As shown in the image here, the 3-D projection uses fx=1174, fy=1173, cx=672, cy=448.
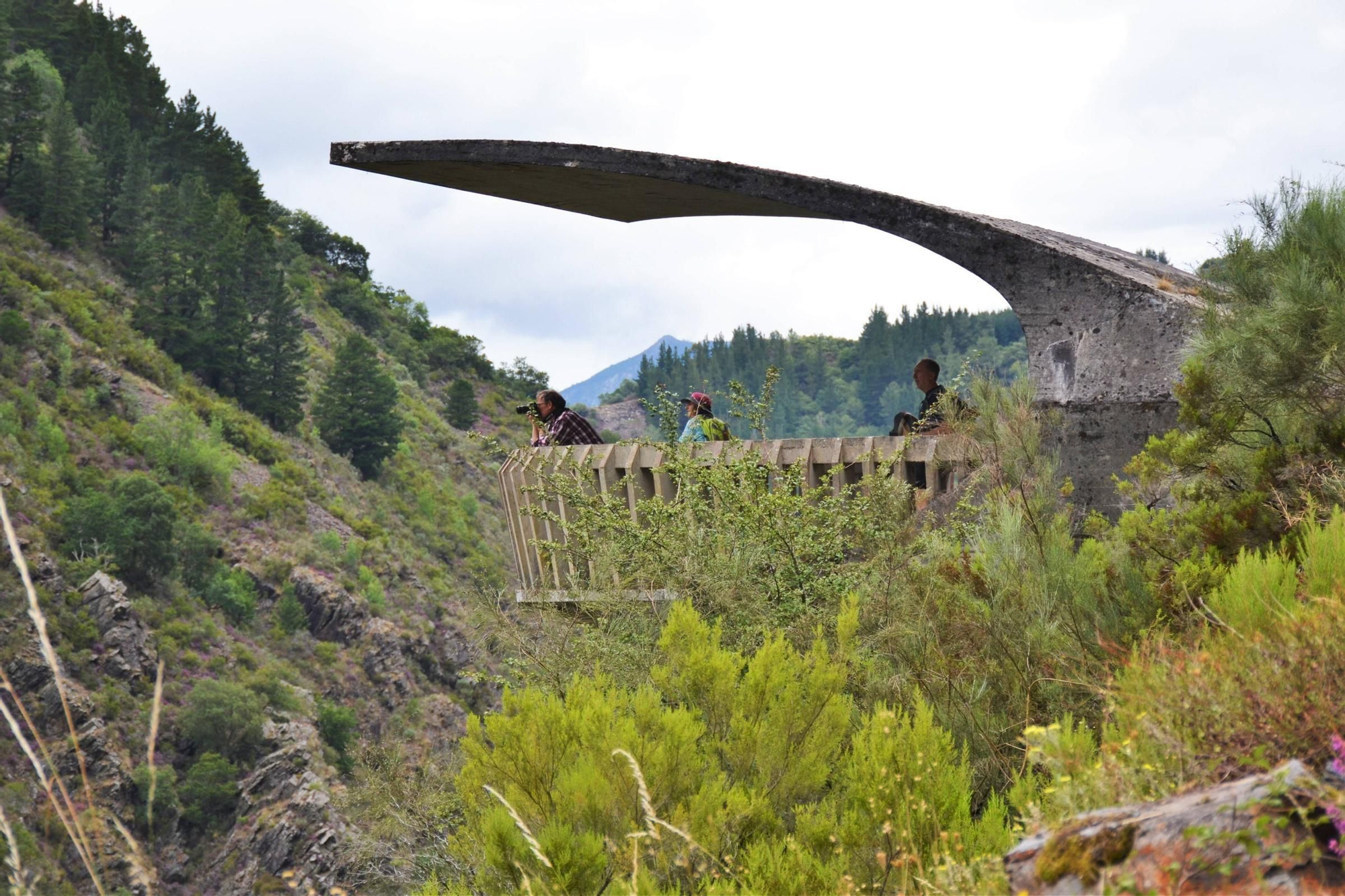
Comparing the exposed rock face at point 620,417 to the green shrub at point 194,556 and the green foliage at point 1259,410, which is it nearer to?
the green shrub at point 194,556

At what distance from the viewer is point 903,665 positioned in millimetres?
4832

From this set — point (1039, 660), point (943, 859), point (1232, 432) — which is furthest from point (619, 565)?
point (943, 859)

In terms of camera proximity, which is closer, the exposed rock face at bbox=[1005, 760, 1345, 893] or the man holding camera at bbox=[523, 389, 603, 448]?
the exposed rock face at bbox=[1005, 760, 1345, 893]

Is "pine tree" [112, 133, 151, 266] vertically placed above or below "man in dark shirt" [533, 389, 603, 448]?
above

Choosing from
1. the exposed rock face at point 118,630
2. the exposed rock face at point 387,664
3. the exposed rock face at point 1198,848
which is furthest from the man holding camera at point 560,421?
the exposed rock face at point 387,664

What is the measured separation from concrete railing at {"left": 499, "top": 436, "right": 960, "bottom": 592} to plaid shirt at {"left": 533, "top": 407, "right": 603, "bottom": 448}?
0.52 metres

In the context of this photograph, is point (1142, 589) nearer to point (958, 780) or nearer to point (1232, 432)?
point (1232, 432)

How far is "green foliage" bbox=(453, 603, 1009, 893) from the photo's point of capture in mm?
2951

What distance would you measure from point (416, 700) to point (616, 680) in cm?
5347

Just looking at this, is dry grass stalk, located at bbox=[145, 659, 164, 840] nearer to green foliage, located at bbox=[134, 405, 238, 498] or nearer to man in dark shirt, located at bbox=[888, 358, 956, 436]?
man in dark shirt, located at bbox=[888, 358, 956, 436]

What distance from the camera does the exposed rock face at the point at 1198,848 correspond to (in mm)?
1870

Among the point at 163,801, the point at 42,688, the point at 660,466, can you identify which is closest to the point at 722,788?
the point at 660,466

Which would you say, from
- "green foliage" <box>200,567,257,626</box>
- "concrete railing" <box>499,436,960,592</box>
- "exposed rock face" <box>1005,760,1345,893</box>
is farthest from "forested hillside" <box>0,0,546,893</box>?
"exposed rock face" <box>1005,760,1345,893</box>

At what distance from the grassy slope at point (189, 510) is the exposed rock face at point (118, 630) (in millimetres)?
636
